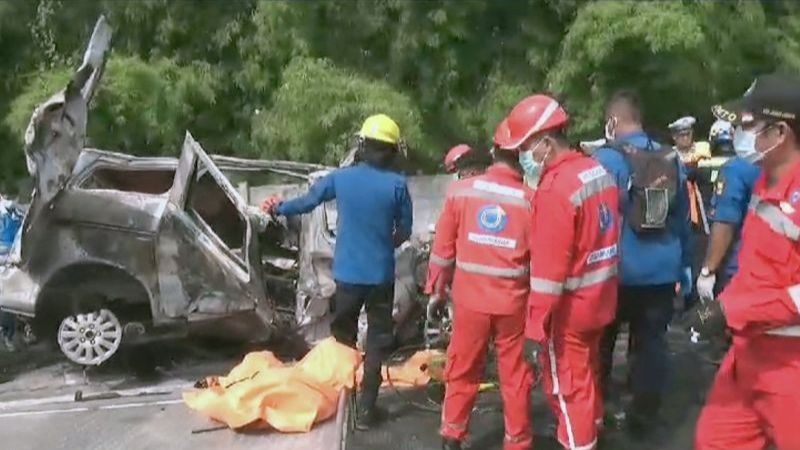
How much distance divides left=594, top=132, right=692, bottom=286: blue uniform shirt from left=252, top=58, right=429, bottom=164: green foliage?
5632mm

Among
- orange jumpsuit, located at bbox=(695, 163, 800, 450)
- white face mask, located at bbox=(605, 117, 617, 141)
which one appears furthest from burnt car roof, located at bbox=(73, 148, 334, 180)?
orange jumpsuit, located at bbox=(695, 163, 800, 450)

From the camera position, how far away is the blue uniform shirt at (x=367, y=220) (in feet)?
18.1

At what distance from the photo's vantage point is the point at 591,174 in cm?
444

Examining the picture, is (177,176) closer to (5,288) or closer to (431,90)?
(5,288)

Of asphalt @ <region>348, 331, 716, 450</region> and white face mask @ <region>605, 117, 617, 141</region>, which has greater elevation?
white face mask @ <region>605, 117, 617, 141</region>

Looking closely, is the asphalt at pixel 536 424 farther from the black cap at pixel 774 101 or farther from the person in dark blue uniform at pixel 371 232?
the black cap at pixel 774 101

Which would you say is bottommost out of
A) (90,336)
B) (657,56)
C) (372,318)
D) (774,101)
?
(90,336)

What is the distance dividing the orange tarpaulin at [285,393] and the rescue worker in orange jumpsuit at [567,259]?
1.59 m

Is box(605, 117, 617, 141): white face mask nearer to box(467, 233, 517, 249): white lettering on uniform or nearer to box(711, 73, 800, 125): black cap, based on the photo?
box(467, 233, 517, 249): white lettering on uniform

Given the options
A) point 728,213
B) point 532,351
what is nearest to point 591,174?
point 532,351

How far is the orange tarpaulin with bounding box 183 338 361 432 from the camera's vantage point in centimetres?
571

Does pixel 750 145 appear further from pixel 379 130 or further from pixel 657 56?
pixel 657 56

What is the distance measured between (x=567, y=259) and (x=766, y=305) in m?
1.08

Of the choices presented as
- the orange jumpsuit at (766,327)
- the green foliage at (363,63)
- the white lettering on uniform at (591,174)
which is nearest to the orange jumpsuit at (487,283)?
the white lettering on uniform at (591,174)
